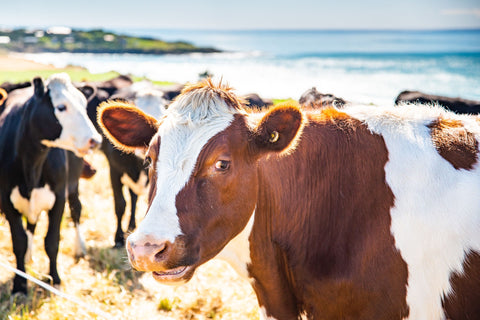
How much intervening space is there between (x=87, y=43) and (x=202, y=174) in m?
41.4

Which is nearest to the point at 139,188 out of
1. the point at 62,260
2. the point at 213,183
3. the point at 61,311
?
the point at 62,260

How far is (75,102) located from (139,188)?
2.09 m

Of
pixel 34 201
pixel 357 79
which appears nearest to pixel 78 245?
pixel 34 201

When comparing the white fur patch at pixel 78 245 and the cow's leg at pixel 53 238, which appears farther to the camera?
the white fur patch at pixel 78 245

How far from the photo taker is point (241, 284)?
17.0ft

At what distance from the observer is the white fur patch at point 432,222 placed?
88.4 inches

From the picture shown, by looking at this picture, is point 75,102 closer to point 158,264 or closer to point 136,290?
point 136,290

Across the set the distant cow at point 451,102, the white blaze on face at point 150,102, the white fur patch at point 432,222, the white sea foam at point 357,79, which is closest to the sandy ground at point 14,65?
the white sea foam at point 357,79

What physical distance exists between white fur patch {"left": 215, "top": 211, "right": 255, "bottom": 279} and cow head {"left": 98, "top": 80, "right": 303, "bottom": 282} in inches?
3.7

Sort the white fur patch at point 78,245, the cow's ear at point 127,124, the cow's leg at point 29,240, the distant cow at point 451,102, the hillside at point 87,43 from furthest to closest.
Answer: the hillside at point 87,43 → the distant cow at point 451,102 → the white fur patch at point 78,245 → the cow's leg at point 29,240 → the cow's ear at point 127,124

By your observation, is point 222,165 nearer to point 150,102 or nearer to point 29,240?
point 29,240

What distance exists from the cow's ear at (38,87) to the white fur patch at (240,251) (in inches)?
130

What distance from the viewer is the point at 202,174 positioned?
2.25 m

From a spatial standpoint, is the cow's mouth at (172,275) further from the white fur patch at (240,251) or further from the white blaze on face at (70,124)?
the white blaze on face at (70,124)
